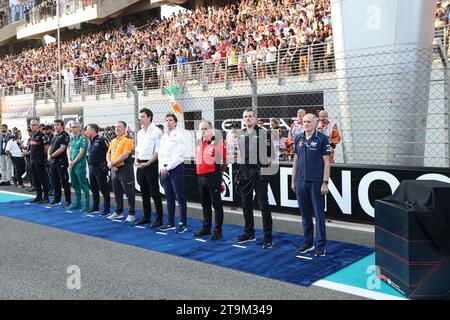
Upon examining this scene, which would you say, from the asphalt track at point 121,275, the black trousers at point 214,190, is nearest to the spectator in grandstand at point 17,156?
the asphalt track at point 121,275

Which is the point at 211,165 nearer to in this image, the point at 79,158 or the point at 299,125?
the point at 299,125

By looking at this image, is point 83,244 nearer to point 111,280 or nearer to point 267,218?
point 111,280

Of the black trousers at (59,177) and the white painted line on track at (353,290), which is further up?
the black trousers at (59,177)

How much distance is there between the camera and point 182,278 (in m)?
4.53

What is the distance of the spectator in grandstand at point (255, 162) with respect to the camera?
5.59 metres

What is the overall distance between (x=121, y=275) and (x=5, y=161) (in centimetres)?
1010

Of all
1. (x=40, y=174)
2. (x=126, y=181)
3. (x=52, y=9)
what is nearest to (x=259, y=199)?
(x=126, y=181)

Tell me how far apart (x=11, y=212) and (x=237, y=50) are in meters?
9.72

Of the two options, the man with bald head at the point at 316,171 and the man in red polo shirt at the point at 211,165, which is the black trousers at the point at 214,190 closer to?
the man in red polo shirt at the point at 211,165

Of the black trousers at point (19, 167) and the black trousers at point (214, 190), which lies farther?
the black trousers at point (19, 167)

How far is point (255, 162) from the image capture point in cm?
565

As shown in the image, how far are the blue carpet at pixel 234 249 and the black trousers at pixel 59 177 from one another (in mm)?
1156

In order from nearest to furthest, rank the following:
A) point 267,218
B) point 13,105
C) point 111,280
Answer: point 111,280
point 267,218
point 13,105

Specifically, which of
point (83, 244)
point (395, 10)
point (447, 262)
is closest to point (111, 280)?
point (83, 244)
